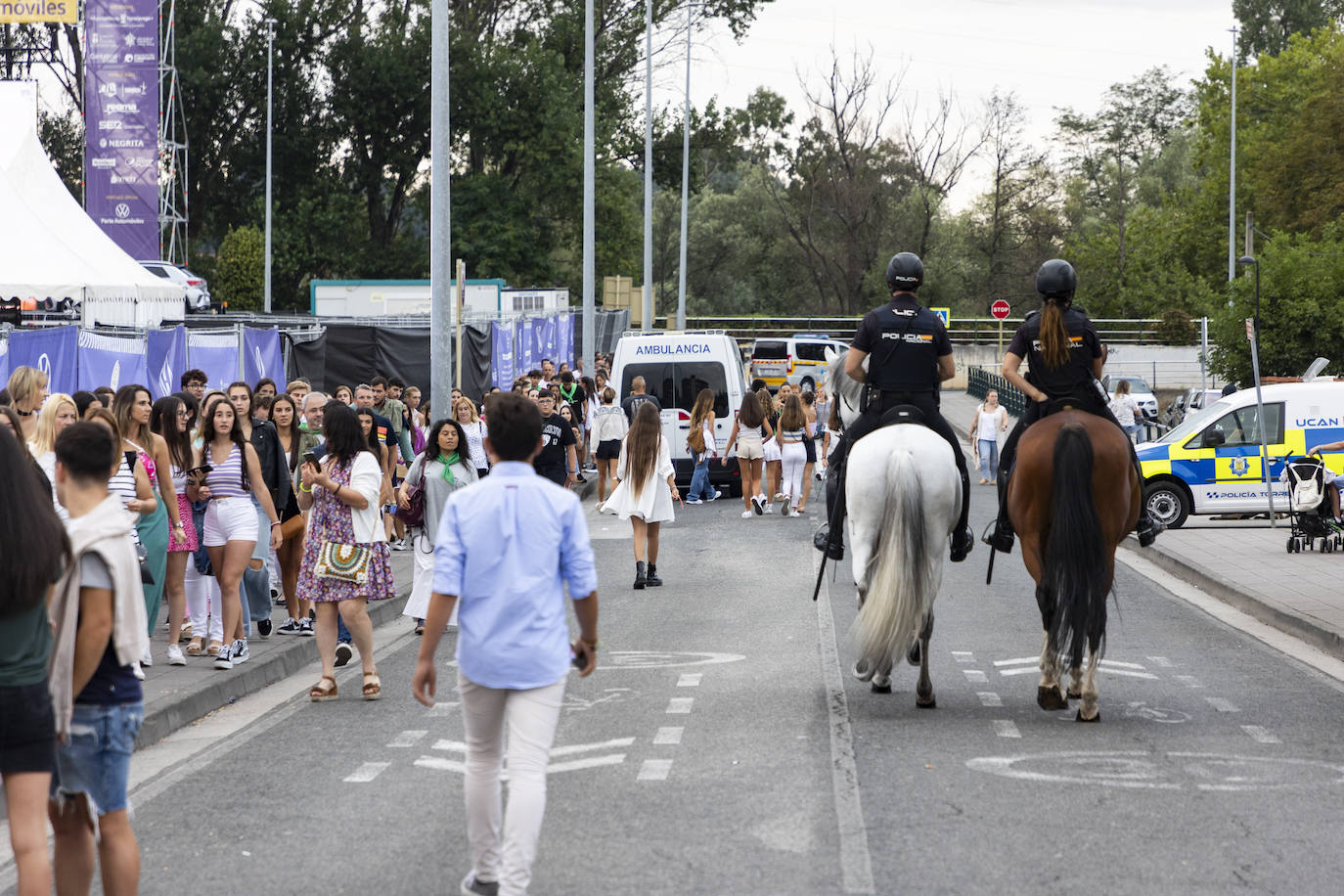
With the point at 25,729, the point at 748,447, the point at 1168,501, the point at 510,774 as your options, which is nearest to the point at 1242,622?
the point at 1168,501

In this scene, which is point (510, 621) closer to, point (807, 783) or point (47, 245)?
point (807, 783)

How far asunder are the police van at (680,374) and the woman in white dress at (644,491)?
31.8 feet

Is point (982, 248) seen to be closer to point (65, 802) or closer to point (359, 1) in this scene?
point (359, 1)

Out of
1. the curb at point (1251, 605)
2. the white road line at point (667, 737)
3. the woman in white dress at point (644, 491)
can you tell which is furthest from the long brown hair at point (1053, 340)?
the woman in white dress at point (644, 491)

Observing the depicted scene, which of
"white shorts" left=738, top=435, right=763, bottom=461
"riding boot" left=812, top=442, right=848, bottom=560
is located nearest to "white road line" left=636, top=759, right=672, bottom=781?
"riding boot" left=812, top=442, right=848, bottom=560

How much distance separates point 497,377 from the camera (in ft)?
98.3

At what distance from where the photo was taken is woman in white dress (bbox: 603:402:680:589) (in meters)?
16.1

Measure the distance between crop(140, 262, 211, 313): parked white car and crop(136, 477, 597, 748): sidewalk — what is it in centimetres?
3009

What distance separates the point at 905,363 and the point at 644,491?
6360mm

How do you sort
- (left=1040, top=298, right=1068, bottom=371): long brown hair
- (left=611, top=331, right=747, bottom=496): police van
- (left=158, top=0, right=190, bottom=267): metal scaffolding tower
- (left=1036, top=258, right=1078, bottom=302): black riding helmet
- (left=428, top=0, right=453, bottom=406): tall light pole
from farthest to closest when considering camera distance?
(left=158, top=0, right=190, bottom=267): metal scaffolding tower, (left=611, top=331, right=747, bottom=496): police van, (left=428, top=0, right=453, bottom=406): tall light pole, (left=1036, top=258, right=1078, bottom=302): black riding helmet, (left=1040, top=298, right=1068, bottom=371): long brown hair

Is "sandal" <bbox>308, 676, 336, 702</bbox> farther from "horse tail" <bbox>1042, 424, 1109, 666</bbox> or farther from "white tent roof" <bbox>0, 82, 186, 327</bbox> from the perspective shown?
"white tent roof" <bbox>0, 82, 186, 327</bbox>

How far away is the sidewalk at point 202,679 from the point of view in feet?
30.9

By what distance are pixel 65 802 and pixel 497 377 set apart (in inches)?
978

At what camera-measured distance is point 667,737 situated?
8812 mm
